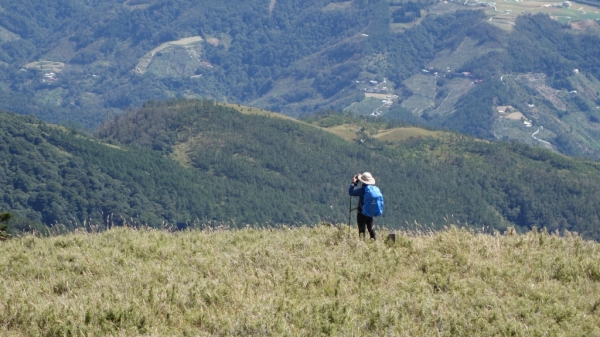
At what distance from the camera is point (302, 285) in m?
17.1

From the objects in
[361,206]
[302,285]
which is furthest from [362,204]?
[302,285]

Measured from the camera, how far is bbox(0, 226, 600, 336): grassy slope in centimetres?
1488

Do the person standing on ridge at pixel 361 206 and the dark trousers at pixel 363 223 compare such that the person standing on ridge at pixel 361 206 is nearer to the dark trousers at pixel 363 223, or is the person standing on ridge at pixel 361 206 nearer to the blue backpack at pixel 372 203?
the dark trousers at pixel 363 223

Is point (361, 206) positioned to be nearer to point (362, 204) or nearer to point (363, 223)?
point (362, 204)

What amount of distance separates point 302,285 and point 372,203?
389cm

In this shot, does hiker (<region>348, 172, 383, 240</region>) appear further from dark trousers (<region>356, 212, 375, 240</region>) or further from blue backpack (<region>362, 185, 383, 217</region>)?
blue backpack (<region>362, 185, 383, 217</region>)

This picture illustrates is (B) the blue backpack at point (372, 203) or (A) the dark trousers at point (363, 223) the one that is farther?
(A) the dark trousers at point (363, 223)

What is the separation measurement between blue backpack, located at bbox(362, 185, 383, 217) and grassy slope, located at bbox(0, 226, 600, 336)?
773mm

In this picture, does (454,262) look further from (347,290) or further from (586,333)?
(586,333)

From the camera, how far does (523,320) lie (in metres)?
15.3

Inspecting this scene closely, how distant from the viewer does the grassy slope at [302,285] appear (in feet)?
48.8

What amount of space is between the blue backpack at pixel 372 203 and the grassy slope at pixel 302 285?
0.77 m

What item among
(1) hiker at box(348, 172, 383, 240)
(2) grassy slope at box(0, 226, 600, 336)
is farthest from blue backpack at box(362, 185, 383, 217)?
(2) grassy slope at box(0, 226, 600, 336)

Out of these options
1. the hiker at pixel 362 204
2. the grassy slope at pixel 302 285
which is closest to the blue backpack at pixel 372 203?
the hiker at pixel 362 204
